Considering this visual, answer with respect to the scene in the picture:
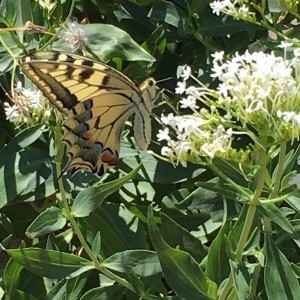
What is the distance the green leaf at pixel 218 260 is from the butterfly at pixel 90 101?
196 mm

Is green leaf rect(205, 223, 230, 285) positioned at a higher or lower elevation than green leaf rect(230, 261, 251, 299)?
lower

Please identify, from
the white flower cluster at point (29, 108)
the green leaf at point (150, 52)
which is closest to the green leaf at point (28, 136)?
the white flower cluster at point (29, 108)

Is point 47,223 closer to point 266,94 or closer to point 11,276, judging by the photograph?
point 11,276

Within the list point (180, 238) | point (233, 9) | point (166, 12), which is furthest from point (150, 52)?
point (180, 238)

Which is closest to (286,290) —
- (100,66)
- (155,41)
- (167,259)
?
(167,259)

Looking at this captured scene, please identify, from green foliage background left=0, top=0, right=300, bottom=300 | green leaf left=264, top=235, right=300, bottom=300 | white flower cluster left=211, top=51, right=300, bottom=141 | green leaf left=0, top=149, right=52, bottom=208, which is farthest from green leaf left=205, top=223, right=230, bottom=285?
green leaf left=0, top=149, right=52, bottom=208

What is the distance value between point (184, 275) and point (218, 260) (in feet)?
0.27

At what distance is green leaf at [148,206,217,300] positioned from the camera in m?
1.08

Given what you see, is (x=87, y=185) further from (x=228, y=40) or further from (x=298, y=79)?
(x=298, y=79)

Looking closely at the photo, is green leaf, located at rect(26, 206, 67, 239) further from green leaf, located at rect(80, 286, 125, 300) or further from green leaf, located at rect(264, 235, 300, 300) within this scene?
green leaf, located at rect(264, 235, 300, 300)

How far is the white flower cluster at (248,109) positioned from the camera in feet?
3.05

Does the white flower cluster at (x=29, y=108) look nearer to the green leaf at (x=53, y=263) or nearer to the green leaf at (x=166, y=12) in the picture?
the green leaf at (x=53, y=263)

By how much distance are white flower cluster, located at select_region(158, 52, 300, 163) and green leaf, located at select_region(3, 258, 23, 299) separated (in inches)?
16.4

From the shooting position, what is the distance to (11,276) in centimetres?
129
